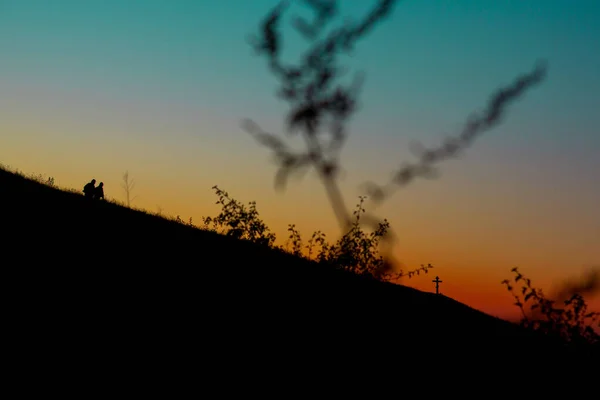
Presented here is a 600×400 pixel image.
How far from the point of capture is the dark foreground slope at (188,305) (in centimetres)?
720

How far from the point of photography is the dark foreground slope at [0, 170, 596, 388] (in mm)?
7203

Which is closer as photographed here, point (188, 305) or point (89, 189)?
point (188, 305)

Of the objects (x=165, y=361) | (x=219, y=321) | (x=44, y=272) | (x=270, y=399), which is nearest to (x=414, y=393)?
(x=270, y=399)

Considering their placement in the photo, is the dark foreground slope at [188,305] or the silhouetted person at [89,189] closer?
the dark foreground slope at [188,305]

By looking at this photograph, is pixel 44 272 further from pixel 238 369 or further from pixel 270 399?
A: pixel 270 399

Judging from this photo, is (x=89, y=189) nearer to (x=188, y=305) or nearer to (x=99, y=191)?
(x=99, y=191)

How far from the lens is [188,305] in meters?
8.86

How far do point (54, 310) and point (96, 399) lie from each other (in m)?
2.09

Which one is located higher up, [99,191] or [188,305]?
[99,191]

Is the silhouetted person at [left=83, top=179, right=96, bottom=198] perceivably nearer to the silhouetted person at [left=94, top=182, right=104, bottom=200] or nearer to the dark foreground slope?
the silhouetted person at [left=94, top=182, right=104, bottom=200]

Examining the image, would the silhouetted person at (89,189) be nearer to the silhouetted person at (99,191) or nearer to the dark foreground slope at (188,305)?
the silhouetted person at (99,191)

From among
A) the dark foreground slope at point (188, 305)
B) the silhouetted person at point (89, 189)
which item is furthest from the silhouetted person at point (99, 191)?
the dark foreground slope at point (188, 305)

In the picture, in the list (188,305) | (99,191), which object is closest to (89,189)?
(99,191)

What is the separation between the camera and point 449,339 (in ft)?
37.4
